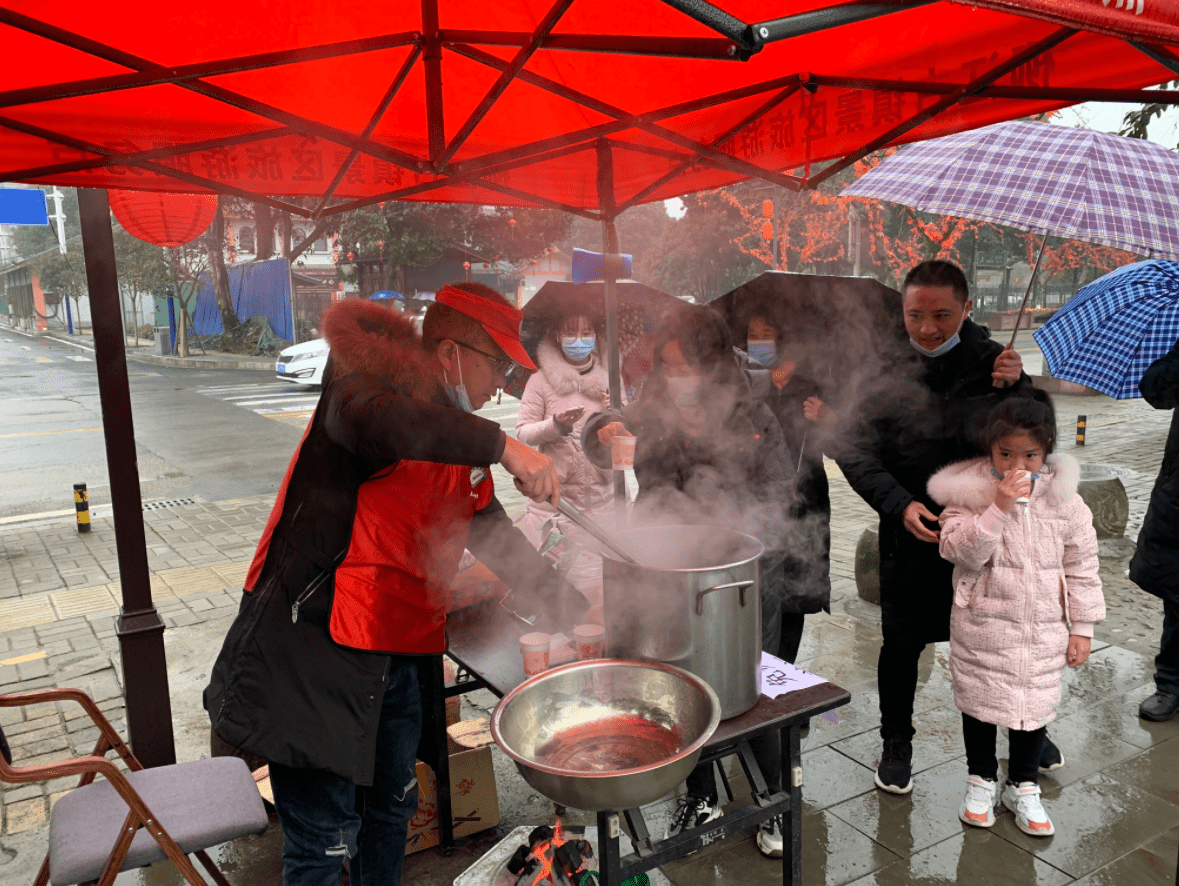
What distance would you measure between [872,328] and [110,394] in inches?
138

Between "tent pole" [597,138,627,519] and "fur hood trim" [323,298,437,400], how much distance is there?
1.89 m

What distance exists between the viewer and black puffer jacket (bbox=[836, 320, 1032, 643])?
3.06 meters

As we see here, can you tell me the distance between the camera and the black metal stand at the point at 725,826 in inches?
82.4

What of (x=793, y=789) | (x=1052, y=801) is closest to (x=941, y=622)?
(x=1052, y=801)

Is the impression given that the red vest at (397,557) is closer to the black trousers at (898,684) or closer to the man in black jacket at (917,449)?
the man in black jacket at (917,449)

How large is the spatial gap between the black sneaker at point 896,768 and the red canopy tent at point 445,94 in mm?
2301

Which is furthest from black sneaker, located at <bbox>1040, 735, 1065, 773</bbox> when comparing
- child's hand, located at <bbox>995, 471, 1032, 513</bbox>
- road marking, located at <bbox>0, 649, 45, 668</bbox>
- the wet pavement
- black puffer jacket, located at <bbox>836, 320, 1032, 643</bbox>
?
road marking, located at <bbox>0, 649, 45, 668</bbox>

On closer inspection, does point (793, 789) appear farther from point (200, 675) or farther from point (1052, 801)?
point (200, 675)

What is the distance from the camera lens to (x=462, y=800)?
3098 millimetres

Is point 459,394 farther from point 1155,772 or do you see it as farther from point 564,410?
point 1155,772

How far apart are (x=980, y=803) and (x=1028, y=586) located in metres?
0.90

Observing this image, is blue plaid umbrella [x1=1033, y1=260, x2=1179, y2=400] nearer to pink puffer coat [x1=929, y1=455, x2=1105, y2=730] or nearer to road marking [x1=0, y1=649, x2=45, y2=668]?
pink puffer coat [x1=929, y1=455, x2=1105, y2=730]

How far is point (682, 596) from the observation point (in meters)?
1.96

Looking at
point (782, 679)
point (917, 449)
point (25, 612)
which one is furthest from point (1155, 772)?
point (25, 612)
